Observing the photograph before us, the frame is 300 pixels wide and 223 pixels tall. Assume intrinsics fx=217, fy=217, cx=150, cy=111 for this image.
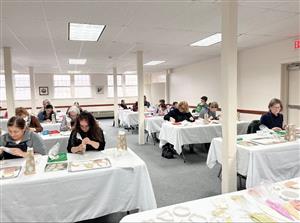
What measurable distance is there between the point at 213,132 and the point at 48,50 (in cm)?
475

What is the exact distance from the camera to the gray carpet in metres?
2.87

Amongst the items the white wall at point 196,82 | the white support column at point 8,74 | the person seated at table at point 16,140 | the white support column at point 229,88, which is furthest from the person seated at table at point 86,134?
the white wall at point 196,82

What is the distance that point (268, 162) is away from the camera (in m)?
2.54

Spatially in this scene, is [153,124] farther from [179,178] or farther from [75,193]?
[75,193]

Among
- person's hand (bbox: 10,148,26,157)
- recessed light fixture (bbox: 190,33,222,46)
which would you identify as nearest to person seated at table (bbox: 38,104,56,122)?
person's hand (bbox: 10,148,26,157)

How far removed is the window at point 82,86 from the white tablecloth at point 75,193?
10.5 meters

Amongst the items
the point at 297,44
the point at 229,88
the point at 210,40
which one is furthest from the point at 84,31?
the point at 297,44

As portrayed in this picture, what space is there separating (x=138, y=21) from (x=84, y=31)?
3.98ft

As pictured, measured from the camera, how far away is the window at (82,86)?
1217 centimetres

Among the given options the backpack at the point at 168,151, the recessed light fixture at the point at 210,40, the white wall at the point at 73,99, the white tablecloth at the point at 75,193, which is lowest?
the backpack at the point at 168,151

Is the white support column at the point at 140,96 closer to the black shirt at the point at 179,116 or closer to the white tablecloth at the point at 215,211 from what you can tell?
the black shirt at the point at 179,116

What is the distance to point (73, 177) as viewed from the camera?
1806 mm

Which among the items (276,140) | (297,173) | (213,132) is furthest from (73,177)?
(213,132)

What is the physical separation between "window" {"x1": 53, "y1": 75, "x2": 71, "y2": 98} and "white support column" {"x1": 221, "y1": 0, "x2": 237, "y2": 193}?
36.1ft
